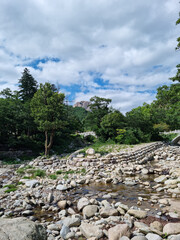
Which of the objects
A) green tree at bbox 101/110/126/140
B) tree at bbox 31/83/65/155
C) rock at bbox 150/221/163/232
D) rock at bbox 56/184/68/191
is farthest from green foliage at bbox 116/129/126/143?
rock at bbox 150/221/163/232

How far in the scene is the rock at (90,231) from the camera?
3922 millimetres

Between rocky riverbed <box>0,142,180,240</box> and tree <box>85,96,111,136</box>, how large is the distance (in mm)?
12478

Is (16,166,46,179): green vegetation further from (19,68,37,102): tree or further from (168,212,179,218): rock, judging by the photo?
(19,68,37,102): tree

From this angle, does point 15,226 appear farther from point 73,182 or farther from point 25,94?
point 25,94

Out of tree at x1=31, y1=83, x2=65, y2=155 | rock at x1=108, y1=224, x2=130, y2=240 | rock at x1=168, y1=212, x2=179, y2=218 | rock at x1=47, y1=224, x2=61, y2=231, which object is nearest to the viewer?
rock at x1=108, y1=224, x2=130, y2=240

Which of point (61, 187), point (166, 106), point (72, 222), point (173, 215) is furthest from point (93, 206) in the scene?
point (166, 106)

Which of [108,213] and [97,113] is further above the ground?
[97,113]

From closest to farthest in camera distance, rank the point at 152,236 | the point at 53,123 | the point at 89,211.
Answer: the point at 152,236 → the point at 89,211 → the point at 53,123

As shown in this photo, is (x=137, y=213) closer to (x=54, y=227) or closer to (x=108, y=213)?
(x=108, y=213)

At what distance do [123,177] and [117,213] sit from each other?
476cm

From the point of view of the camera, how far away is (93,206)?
539cm

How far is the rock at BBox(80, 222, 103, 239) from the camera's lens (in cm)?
392

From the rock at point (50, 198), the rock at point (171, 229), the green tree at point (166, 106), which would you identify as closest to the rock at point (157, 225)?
the rock at point (171, 229)

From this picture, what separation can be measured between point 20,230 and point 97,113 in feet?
73.5
